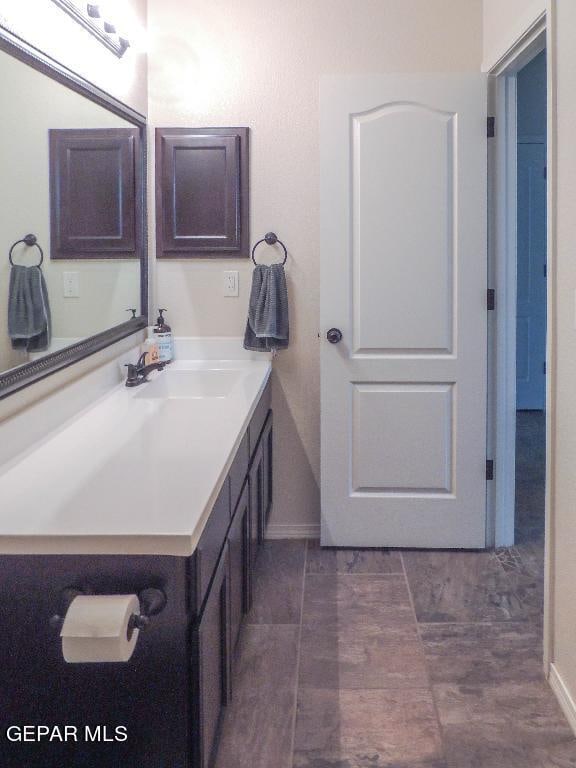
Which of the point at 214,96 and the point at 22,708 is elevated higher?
Answer: the point at 214,96

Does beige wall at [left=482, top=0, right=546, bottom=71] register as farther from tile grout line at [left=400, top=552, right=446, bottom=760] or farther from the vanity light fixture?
tile grout line at [left=400, top=552, right=446, bottom=760]

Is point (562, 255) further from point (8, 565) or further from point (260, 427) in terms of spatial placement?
point (8, 565)

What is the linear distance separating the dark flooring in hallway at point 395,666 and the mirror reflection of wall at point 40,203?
1.15 m

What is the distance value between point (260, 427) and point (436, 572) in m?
0.94

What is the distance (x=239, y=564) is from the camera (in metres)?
2.41

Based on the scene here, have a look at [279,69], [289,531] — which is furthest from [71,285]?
[289,531]

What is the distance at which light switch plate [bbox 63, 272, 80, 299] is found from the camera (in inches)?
98.0

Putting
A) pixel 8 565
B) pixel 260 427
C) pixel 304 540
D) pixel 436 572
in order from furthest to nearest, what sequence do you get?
pixel 304 540, pixel 436 572, pixel 260 427, pixel 8 565

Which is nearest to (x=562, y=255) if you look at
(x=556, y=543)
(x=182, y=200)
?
(x=556, y=543)

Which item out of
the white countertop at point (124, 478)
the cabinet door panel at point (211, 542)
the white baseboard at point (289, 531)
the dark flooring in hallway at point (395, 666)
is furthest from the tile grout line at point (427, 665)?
the white countertop at point (124, 478)

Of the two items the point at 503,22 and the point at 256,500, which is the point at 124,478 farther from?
the point at 503,22

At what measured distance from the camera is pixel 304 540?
376 cm

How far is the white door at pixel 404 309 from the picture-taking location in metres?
3.45

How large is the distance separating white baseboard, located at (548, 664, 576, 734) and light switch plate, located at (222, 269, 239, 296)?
6.47 ft
